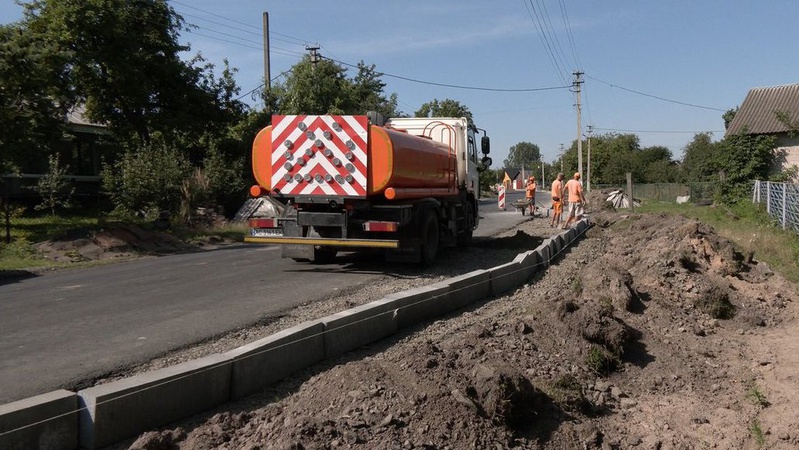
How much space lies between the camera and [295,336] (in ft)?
17.0

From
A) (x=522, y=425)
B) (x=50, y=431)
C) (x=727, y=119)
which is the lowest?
(x=522, y=425)

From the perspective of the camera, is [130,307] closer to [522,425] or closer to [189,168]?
[522,425]

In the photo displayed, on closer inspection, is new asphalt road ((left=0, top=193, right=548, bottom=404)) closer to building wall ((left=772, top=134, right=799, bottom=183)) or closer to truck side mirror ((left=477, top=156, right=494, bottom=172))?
truck side mirror ((left=477, top=156, right=494, bottom=172))

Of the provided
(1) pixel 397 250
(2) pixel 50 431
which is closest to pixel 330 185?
(1) pixel 397 250

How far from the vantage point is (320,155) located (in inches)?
395

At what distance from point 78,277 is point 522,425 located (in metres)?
8.79

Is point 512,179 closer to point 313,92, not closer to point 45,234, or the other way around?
point 313,92

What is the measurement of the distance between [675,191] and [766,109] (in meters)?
9.17

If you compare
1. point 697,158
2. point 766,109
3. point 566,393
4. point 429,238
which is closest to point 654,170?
point 697,158

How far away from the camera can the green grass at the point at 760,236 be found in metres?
12.5

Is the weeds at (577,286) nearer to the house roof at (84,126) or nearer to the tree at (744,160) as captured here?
the house roof at (84,126)

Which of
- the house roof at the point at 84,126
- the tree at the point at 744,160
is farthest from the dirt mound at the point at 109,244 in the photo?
the tree at the point at 744,160

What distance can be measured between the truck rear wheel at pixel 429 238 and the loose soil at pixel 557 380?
162 centimetres

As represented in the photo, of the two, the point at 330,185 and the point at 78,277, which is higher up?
the point at 330,185
